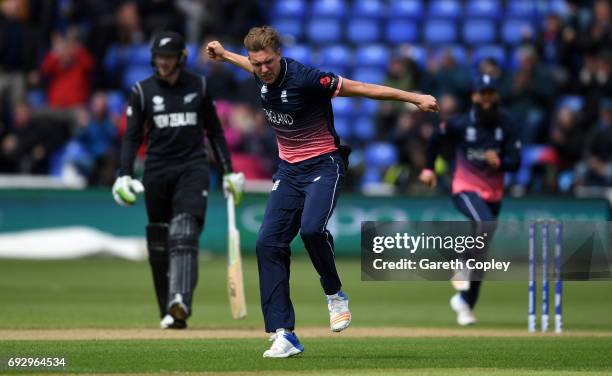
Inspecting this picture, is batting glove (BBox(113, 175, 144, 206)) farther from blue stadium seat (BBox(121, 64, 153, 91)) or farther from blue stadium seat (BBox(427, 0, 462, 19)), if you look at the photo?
blue stadium seat (BBox(427, 0, 462, 19))

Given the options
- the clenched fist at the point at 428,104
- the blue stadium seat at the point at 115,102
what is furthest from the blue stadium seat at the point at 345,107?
the clenched fist at the point at 428,104

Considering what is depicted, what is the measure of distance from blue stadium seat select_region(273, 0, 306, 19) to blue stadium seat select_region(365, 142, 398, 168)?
13.0 feet

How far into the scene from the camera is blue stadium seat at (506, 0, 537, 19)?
2730 centimetres

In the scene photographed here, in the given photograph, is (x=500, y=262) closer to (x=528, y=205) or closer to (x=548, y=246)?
(x=548, y=246)

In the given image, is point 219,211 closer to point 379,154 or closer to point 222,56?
point 379,154

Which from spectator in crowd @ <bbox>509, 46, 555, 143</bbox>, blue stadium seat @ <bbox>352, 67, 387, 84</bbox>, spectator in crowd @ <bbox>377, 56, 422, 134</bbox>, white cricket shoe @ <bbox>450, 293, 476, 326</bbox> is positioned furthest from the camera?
blue stadium seat @ <bbox>352, 67, 387, 84</bbox>

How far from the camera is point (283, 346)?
32.8ft

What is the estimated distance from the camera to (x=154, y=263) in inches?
513

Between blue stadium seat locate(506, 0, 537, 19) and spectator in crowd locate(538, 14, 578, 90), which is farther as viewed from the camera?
Result: blue stadium seat locate(506, 0, 537, 19)

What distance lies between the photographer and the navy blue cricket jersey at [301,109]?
32.8ft

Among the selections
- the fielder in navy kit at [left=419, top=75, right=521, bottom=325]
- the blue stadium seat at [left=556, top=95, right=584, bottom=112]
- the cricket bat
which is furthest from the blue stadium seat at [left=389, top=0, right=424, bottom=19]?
the cricket bat

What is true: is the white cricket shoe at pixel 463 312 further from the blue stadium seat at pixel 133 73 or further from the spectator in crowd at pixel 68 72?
the blue stadium seat at pixel 133 73

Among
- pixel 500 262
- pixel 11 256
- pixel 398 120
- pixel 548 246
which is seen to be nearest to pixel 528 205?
pixel 398 120

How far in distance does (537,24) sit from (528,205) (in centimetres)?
606
